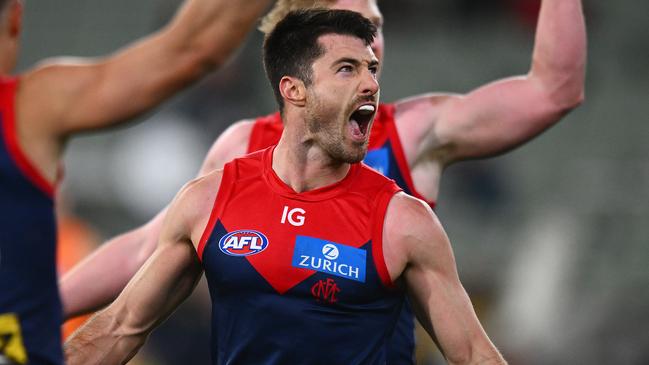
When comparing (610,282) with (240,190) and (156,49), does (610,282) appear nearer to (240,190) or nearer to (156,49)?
(240,190)

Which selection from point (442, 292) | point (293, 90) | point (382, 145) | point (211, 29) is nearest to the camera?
point (211, 29)

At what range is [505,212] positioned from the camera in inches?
558

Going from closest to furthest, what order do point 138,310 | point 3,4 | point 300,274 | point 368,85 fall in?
1. point 3,4
2. point 300,274
3. point 368,85
4. point 138,310

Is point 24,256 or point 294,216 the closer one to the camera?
point 24,256

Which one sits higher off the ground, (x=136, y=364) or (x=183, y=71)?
(x=183, y=71)

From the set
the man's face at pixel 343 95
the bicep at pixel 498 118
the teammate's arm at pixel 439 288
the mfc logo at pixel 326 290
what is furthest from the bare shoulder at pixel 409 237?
the bicep at pixel 498 118

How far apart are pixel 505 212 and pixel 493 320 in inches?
73.7

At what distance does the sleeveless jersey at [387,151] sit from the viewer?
18.2 ft

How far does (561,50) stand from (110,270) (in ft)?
7.42

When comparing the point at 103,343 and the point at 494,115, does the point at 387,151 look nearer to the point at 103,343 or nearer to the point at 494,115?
the point at 494,115

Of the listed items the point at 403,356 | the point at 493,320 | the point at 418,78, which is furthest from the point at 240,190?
the point at 418,78

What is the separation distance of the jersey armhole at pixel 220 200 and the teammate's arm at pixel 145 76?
47.3 inches

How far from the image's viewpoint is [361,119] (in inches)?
Answer: 193

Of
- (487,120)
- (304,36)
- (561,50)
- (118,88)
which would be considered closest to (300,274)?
(304,36)
